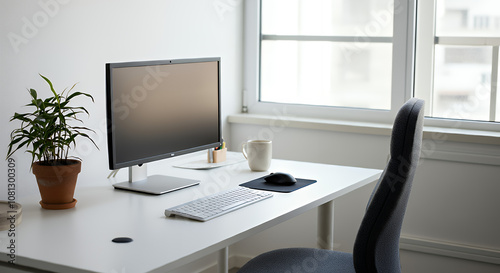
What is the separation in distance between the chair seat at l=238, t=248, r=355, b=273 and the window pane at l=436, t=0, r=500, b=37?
1.28 m

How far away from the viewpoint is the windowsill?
2.74 metres

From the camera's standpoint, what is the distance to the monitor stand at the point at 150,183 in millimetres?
2152

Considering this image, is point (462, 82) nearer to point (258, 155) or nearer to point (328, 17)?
point (328, 17)

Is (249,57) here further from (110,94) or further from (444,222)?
(110,94)

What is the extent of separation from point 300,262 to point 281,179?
1.17 feet

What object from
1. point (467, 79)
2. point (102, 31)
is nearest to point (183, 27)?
point (102, 31)

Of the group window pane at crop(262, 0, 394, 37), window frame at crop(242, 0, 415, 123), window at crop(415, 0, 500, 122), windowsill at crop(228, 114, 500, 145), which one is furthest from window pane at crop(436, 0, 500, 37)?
windowsill at crop(228, 114, 500, 145)

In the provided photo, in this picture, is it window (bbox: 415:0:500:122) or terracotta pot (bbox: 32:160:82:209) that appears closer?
terracotta pot (bbox: 32:160:82:209)

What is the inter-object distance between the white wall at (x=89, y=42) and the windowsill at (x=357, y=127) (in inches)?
12.6

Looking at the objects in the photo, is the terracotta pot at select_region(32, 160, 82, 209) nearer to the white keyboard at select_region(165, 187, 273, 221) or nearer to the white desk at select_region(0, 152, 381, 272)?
the white desk at select_region(0, 152, 381, 272)

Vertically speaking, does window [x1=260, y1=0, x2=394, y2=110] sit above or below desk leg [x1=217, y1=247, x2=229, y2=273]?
above

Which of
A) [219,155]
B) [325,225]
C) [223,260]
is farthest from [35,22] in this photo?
[325,225]

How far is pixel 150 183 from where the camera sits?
223cm

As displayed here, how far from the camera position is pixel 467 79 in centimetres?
288
